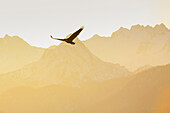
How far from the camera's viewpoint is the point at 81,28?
22750mm

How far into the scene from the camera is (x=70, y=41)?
2447 centimetres

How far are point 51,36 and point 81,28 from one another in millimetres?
2686

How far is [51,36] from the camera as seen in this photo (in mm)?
23969

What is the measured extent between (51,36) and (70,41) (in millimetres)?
1575

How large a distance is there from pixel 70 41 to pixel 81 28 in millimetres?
2123

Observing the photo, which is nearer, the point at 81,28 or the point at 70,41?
the point at 81,28
